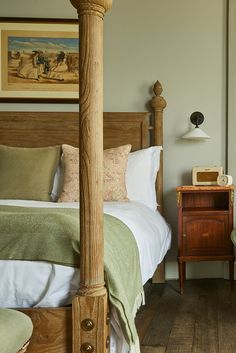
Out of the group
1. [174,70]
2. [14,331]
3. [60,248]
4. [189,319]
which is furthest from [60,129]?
[14,331]

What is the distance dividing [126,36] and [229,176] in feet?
4.89

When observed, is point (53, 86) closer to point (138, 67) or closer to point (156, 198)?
point (138, 67)

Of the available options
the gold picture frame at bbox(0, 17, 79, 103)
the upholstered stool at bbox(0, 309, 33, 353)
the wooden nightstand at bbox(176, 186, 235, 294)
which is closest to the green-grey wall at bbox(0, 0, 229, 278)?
the gold picture frame at bbox(0, 17, 79, 103)

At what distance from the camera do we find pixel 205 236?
3113 millimetres

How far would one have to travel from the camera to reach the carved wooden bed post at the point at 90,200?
4.42ft

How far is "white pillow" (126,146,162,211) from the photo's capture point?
10.3 ft

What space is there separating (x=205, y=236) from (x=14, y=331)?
215 centimetres

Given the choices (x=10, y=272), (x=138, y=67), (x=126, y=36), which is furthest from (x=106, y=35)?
(x=10, y=272)

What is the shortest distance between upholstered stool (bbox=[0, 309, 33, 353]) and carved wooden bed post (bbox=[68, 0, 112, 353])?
169 mm

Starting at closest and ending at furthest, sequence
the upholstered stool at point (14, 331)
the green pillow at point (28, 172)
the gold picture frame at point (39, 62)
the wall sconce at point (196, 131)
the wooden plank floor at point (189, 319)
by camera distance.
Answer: the upholstered stool at point (14, 331), the wooden plank floor at point (189, 319), the green pillow at point (28, 172), the wall sconce at point (196, 131), the gold picture frame at point (39, 62)

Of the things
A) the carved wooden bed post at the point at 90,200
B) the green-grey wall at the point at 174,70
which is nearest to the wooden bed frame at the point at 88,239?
the carved wooden bed post at the point at 90,200

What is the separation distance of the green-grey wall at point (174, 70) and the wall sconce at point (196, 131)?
0.07 m

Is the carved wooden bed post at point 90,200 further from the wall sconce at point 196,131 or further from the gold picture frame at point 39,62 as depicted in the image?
the gold picture frame at point 39,62

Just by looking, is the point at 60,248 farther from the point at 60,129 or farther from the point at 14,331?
the point at 60,129
